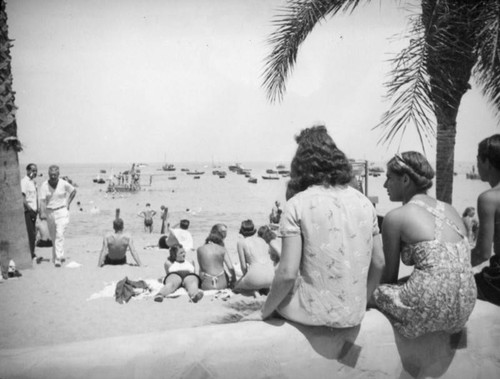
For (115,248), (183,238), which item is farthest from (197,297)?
(115,248)

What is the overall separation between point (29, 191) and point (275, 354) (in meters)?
7.61

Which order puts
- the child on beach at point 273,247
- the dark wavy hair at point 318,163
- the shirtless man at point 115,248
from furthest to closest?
the shirtless man at point 115,248
the child on beach at point 273,247
the dark wavy hair at point 318,163

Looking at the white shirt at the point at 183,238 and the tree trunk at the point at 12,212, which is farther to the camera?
the white shirt at the point at 183,238

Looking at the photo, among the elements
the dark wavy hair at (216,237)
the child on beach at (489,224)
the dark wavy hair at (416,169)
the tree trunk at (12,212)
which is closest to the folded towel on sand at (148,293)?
the dark wavy hair at (216,237)

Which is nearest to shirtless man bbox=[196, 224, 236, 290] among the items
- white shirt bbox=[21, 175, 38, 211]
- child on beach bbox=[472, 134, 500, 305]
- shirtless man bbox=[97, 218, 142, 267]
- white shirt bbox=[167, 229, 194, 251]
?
white shirt bbox=[167, 229, 194, 251]

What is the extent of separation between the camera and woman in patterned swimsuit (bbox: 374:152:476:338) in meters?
1.89

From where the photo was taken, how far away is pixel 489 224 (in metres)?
2.34

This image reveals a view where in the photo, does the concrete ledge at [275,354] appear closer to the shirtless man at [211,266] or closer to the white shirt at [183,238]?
the shirtless man at [211,266]

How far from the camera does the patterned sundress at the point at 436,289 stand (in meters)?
1.89

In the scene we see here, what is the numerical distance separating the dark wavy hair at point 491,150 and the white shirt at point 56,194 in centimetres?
677

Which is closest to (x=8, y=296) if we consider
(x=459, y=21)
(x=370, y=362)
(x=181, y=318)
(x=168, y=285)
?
(x=168, y=285)

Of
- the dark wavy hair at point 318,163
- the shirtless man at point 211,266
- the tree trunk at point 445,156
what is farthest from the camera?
the shirtless man at point 211,266

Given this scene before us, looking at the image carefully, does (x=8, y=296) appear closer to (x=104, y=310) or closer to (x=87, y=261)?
(x=104, y=310)

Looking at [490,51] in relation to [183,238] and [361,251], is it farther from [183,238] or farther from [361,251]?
[183,238]
